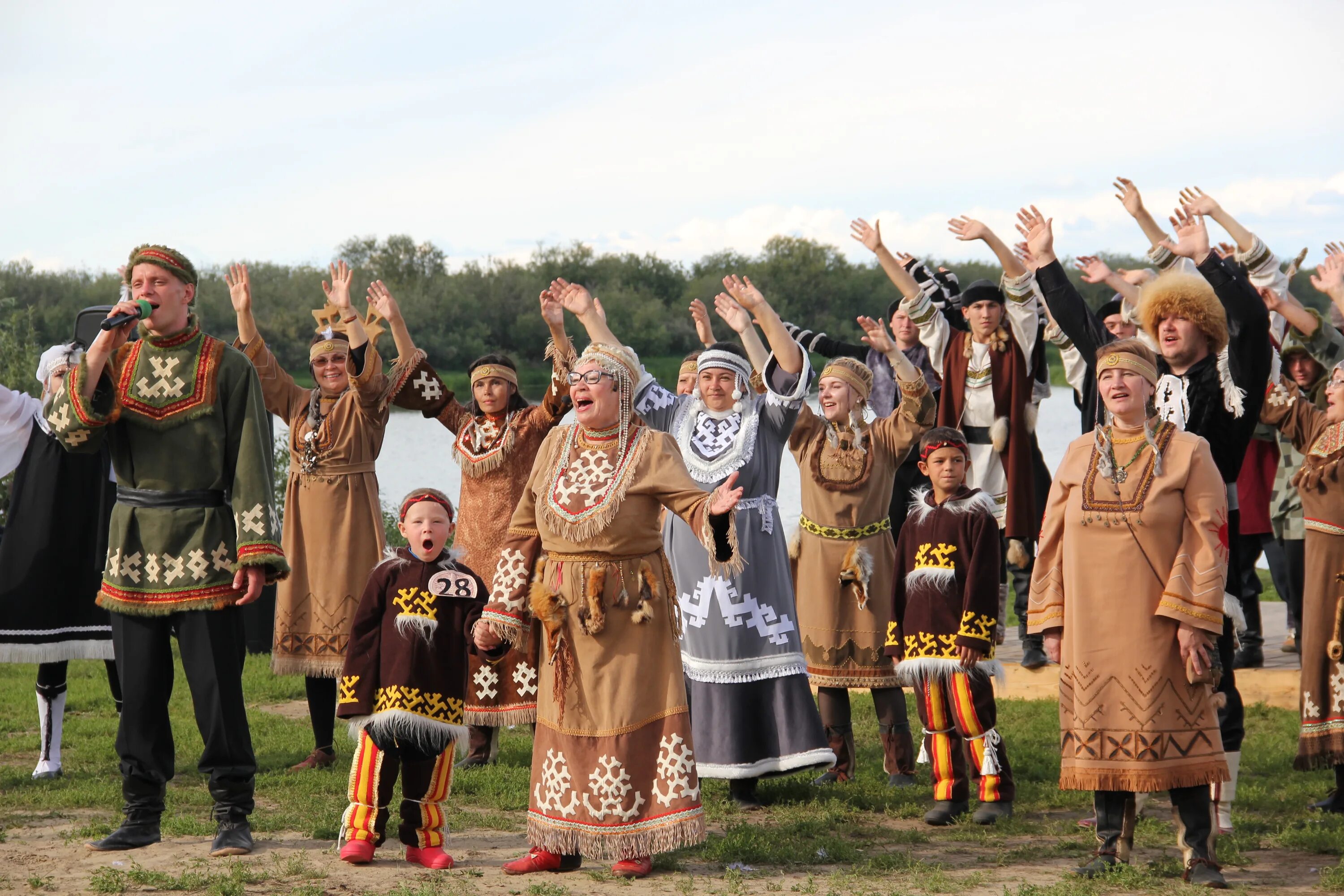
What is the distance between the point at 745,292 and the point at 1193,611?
9.08 ft

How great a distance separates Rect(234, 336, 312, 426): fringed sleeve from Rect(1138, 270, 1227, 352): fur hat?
4.57 meters

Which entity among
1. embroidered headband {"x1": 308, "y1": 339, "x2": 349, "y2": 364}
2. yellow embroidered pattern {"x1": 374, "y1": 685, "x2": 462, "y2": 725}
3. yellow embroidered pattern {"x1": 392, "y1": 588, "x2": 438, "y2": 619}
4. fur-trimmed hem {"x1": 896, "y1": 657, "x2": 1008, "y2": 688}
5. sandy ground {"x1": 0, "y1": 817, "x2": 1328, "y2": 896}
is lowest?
sandy ground {"x1": 0, "y1": 817, "x2": 1328, "y2": 896}

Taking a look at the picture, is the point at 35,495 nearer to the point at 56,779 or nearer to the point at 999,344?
the point at 56,779

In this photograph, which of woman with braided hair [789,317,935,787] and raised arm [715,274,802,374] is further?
woman with braided hair [789,317,935,787]

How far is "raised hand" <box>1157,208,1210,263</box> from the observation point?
5.94m

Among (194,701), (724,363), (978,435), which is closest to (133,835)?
(194,701)

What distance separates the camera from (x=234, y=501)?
565cm

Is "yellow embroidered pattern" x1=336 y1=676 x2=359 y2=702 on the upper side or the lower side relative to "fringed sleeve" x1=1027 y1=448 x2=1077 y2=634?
lower

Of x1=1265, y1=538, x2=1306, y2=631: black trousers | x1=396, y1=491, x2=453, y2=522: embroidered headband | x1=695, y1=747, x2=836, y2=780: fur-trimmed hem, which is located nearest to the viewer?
x1=396, y1=491, x2=453, y2=522: embroidered headband

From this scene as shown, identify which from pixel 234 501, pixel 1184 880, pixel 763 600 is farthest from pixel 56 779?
pixel 1184 880

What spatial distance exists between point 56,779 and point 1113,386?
5.49m

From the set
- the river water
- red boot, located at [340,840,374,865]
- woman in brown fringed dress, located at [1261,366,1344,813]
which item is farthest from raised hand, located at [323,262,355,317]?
the river water

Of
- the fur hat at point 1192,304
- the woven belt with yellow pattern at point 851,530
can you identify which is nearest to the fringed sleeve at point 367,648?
the woven belt with yellow pattern at point 851,530

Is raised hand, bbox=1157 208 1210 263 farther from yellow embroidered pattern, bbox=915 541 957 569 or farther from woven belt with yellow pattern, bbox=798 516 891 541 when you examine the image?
woven belt with yellow pattern, bbox=798 516 891 541
